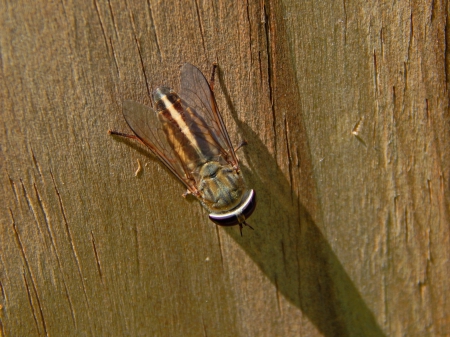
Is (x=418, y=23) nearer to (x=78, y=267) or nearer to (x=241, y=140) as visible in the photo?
(x=241, y=140)

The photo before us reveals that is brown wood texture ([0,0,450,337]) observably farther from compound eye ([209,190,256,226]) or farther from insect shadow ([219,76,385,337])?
compound eye ([209,190,256,226])

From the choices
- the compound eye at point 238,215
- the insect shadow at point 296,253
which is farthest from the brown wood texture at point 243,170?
the compound eye at point 238,215

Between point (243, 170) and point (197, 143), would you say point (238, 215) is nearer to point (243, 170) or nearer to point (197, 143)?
point (243, 170)

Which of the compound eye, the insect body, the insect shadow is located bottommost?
the insect shadow

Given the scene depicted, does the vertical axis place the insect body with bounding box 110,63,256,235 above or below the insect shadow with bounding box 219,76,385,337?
above

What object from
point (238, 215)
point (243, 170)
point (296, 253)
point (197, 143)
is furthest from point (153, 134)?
point (296, 253)

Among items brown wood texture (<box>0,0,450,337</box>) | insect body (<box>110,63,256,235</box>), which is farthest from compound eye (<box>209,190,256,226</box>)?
brown wood texture (<box>0,0,450,337</box>)

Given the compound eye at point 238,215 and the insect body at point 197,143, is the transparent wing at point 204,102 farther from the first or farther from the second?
the compound eye at point 238,215

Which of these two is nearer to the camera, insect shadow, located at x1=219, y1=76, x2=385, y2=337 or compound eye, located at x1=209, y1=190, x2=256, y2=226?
compound eye, located at x1=209, y1=190, x2=256, y2=226

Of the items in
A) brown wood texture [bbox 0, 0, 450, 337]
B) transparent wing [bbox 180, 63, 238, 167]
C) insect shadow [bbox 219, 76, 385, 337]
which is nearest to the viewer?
brown wood texture [bbox 0, 0, 450, 337]
